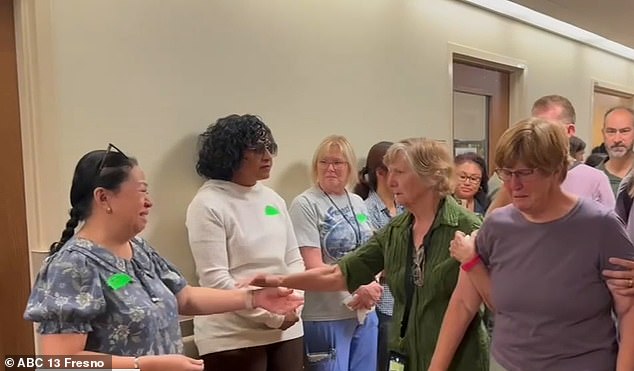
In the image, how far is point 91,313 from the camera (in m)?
1.38

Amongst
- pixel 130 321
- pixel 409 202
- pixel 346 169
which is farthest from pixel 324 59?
pixel 130 321

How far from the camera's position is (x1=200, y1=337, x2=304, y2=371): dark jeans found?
88.3 inches

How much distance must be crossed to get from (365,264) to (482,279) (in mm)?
460

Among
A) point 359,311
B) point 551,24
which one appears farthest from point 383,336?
point 551,24

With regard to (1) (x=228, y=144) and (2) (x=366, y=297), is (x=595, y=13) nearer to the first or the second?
(2) (x=366, y=297)

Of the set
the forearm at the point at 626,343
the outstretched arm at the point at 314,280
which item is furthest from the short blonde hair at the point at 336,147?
the forearm at the point at 626,343

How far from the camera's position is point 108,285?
1.44 m

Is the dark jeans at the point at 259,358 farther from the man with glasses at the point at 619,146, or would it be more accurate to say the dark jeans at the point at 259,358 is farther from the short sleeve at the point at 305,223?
the man with glasses at the point at 619,146

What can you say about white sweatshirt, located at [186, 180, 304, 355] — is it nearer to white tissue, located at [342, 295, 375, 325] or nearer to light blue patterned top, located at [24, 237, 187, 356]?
white tissue, located at [342, 295, 375, 325]

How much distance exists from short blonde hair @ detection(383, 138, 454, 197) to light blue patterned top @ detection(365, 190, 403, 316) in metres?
1.17

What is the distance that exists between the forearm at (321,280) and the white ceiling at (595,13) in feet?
9.45

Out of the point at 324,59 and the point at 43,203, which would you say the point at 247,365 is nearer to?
the point at 43,203

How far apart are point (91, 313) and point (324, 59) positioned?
2.03 meters

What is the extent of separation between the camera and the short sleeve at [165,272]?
1687 mm
